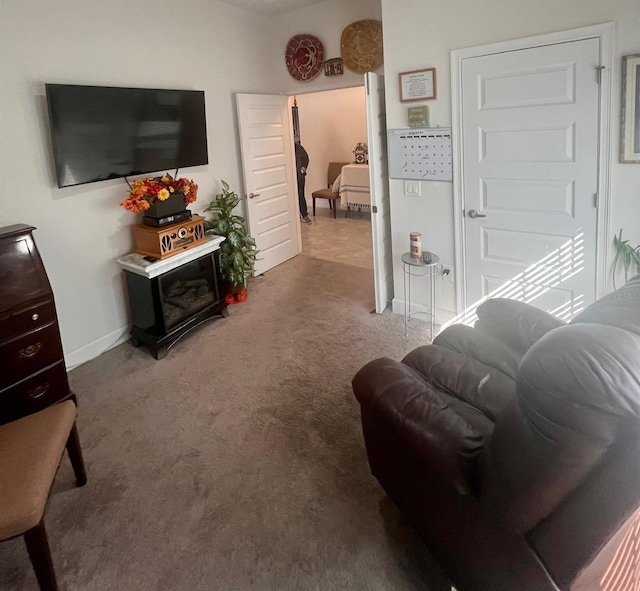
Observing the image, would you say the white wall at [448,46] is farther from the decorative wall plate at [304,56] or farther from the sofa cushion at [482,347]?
the decorative wall plate at [304,56]

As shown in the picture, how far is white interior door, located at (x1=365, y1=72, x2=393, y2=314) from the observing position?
11.8 feet

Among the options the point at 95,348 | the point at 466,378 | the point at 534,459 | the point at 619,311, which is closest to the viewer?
the point at 534,459

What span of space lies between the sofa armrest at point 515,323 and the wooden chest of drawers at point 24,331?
232 centimetres

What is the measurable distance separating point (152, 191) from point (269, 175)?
6.28 feet

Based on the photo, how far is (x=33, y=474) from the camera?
170 centimetres

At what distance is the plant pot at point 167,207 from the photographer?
3.58m

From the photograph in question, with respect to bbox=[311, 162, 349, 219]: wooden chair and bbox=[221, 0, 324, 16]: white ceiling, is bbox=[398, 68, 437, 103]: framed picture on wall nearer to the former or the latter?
bbox=[221, 0, 324, 16]: white ceiling

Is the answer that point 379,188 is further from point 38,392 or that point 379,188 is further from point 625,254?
point 38,392

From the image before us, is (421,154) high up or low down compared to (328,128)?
down

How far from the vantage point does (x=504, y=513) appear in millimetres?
1241

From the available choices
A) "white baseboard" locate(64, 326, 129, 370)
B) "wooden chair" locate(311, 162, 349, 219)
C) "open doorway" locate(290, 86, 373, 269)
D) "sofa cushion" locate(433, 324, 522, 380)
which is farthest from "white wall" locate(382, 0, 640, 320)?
"wooden chair" locate(311, 162, 349, 219)

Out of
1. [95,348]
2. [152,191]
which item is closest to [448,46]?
[152,191]

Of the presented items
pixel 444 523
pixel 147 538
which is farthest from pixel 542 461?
pixel 147 538

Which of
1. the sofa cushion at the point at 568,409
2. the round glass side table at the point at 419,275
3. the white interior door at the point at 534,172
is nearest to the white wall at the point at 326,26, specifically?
the white interior door at the point at 534,172
